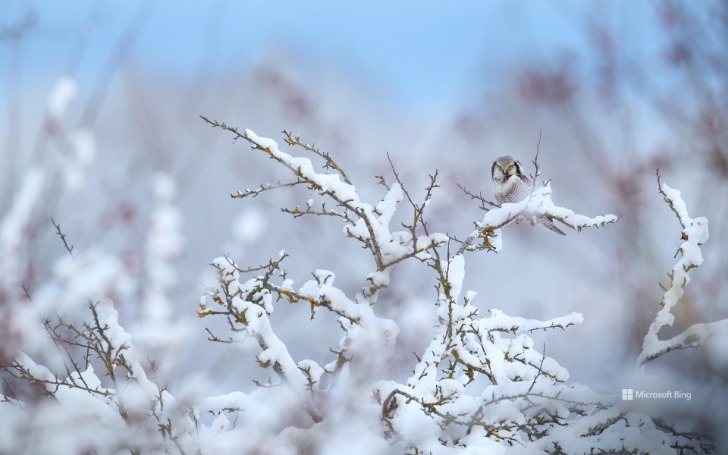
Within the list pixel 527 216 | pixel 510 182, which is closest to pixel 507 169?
pixel 510 182

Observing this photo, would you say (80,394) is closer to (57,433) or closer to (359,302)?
(57,433)

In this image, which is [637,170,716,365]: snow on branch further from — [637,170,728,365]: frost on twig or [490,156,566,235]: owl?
[490,156,566,235]: owl

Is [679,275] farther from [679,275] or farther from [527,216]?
[527,216]

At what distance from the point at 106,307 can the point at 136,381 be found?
0.37m

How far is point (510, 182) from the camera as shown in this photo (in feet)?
16.0

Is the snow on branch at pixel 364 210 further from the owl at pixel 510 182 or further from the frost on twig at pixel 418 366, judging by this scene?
the owl at pixel 510 182

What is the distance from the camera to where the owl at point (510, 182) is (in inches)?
192

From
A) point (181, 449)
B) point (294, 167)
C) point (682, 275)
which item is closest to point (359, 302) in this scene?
point (294, 167)

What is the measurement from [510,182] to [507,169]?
0.44 ft

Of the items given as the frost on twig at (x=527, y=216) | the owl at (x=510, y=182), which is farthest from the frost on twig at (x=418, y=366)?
the owl at (x=510, y=182)

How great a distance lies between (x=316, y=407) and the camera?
2820mm

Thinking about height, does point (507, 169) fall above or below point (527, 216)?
above

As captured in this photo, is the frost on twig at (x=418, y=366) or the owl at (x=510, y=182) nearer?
the frost on twig at (x=418, y=366)

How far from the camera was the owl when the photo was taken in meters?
4.88
